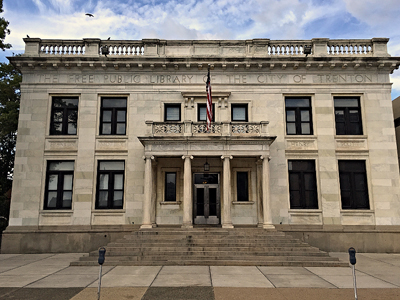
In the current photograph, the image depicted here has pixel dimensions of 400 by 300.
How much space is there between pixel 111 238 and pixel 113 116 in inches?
300

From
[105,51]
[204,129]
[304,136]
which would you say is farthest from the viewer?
[105,51]

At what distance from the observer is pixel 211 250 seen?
Answer: 14.4m

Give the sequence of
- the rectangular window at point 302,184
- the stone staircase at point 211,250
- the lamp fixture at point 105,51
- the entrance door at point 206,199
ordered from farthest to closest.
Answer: the lamp fixture at point 105,51, the entrance door at point 206,199, the rectangular window at point 302,184, the stone staircase at point 211,250

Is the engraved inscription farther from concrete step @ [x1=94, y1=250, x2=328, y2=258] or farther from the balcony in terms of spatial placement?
concrete step @ [x1=94, y1=250, x2=328, y2=258]

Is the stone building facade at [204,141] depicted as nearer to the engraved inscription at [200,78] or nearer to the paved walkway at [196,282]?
the engraved inscription at [200,78]

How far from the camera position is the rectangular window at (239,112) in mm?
19500

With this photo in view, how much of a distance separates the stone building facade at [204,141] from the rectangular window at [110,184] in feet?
0.23

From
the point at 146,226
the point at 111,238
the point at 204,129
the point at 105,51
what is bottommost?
the point at 111,238

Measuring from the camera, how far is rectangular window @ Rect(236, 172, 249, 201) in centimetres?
1880

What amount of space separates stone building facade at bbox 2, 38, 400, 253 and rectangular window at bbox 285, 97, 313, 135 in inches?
2.7

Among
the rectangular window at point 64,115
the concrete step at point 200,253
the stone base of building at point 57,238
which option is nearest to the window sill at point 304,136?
the concrete step at point 200,253

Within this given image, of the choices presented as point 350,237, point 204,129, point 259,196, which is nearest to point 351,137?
point 350,237

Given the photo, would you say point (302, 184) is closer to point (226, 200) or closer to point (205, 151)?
point (226, 200)

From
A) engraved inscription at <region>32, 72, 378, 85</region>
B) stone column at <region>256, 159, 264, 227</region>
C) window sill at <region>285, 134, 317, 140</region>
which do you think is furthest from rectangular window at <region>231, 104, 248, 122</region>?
stone column at <region>256, 159, 264, 227</region>
